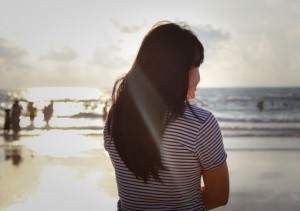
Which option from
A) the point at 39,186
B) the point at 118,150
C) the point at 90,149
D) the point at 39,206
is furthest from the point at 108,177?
the point at 118,150

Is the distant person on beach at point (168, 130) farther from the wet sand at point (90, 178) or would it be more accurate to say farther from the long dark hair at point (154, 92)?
the wet sand at point (90, 178)

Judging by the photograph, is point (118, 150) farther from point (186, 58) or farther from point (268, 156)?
point (268, 156)


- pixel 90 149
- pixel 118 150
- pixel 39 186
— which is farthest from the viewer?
pixel 90 149

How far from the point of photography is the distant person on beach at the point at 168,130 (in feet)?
6.27

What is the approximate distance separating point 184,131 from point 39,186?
8.00 m

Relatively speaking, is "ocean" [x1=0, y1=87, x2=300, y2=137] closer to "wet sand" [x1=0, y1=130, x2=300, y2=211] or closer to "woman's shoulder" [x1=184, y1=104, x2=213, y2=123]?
"woman's shoulder" [x1=184, y1=104, x2=213, y2=123]

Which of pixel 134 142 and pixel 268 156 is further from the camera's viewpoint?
pixel 268 156

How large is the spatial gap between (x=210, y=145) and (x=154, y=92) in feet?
1.12

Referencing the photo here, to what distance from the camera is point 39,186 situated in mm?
9328

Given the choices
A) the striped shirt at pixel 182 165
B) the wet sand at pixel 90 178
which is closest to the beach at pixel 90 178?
the wet sand at pixel 90 178

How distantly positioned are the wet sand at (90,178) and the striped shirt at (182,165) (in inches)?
222

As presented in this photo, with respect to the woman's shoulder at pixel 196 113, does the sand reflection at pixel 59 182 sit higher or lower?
lower

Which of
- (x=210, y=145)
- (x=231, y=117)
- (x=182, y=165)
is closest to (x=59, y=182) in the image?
(x=182, y=165)

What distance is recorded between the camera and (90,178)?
1041 cm
